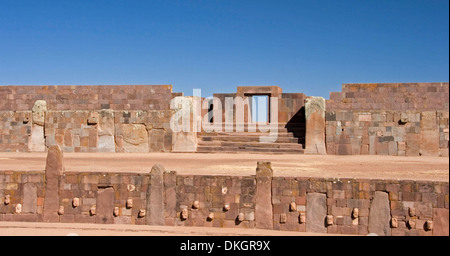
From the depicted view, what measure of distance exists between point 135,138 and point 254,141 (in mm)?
3811

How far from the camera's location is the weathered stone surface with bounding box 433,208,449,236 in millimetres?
7883

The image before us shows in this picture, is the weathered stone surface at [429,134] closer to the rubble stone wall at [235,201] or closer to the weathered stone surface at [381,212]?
the rubble stone wall at [235,201]

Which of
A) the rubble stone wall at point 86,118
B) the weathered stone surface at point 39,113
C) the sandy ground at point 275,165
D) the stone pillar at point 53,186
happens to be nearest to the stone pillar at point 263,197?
the sandy ground at point 275,165

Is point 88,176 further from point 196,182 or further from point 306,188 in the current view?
point 306,188

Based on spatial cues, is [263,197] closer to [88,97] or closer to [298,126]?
[298,126]

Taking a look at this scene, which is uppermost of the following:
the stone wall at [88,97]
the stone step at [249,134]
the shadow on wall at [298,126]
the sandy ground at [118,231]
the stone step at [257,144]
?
the stone wall at [88,97]

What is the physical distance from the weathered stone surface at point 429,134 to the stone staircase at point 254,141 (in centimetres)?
356

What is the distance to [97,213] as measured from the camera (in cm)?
884

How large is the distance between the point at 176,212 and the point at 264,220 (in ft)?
5.30

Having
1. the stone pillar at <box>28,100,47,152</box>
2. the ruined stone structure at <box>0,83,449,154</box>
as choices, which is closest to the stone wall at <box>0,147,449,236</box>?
the ruined stone structure at <box>0,83,449,154</box>

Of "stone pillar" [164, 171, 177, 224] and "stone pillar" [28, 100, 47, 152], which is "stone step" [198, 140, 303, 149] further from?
"stone pillar" [164, 171, 177, 224]

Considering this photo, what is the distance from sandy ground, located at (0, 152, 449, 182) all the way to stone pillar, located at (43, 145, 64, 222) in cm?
101

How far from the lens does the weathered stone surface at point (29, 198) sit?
9.00 metres
